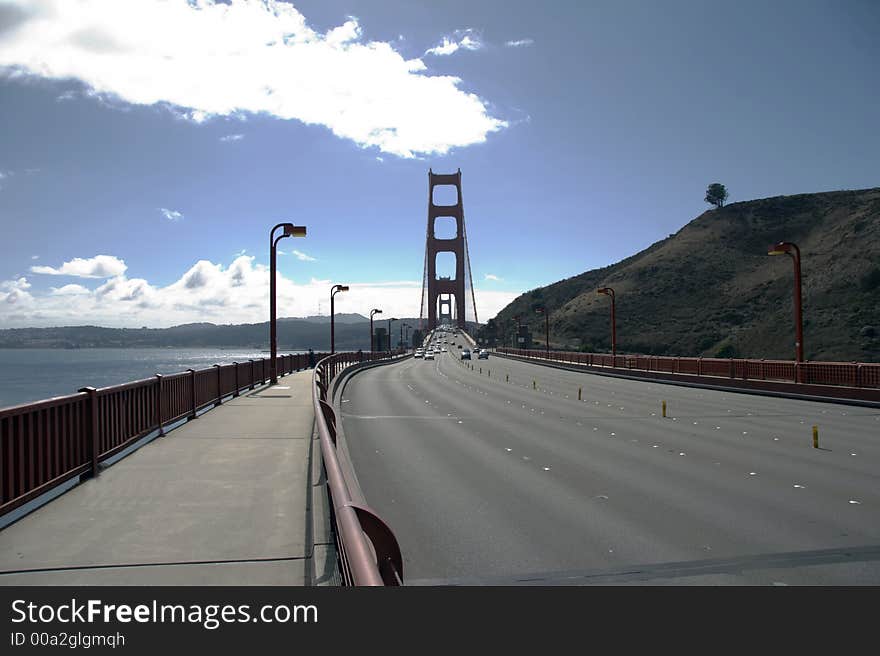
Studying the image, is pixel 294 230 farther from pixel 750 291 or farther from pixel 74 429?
pixel 750 291

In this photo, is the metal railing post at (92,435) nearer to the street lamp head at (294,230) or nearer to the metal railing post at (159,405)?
the metal railing post at (159,405)

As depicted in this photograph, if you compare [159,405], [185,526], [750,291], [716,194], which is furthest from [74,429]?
[716,194]

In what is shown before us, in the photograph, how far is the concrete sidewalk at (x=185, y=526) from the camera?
4875 mm

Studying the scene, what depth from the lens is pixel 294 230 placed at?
25516mm

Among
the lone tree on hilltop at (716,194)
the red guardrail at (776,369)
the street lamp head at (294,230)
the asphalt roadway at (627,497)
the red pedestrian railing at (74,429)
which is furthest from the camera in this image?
the lone tree on hilltop at (716,194)

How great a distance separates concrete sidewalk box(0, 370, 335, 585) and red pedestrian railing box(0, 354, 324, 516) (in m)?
0.26

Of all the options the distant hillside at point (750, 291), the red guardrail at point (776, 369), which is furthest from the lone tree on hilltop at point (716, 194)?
the red guardrail at point (776, 369)

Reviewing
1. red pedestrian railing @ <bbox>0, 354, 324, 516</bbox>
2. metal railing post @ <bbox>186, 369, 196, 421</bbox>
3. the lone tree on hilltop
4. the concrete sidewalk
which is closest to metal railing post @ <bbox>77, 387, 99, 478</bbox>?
red pedestrian railing @ <bbox>0, 354, 324, 516</bbox>

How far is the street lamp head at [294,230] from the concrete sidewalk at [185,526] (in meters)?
15.8

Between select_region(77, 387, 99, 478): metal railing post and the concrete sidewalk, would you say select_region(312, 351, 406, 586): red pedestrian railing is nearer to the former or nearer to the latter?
the concrete sidewalk

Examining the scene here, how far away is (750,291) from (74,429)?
→ 376 feet

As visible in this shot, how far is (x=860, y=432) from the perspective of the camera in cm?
1477

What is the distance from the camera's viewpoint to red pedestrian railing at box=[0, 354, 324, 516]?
624cm
